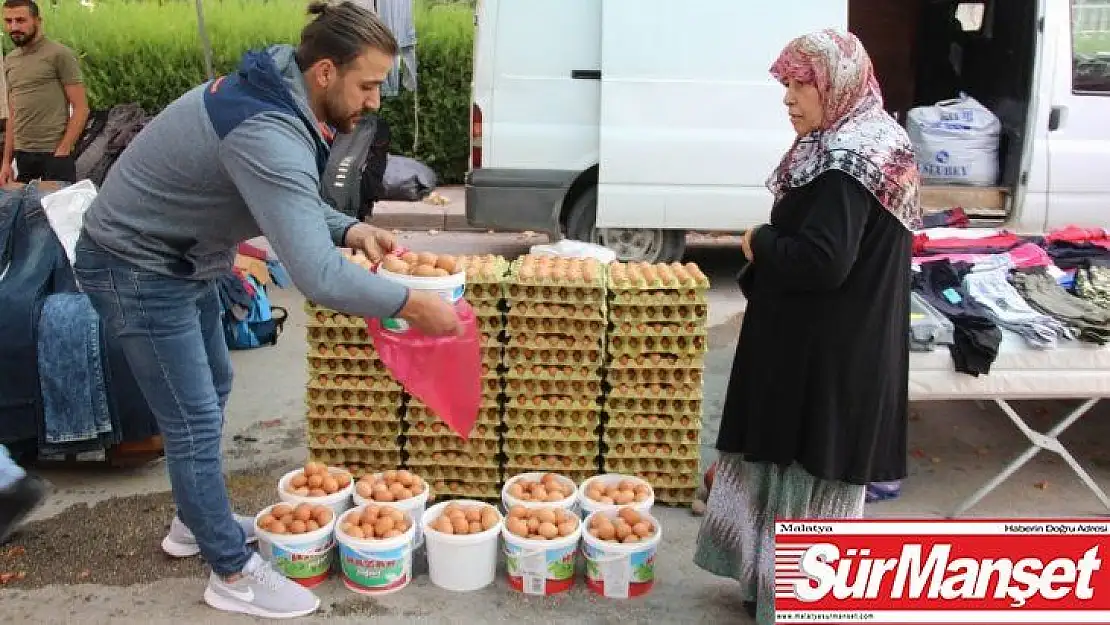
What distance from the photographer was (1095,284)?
4734mm

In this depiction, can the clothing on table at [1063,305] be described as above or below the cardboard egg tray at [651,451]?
above

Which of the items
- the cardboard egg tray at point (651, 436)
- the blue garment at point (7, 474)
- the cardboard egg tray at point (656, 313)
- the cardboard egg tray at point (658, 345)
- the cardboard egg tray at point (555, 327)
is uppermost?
the cardboard egg tray at point (656, 313)

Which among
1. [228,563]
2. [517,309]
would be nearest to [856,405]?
[517,309]

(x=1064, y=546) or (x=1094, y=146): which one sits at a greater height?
(x=1094, y=146)

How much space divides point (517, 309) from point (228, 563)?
1460 millimetres

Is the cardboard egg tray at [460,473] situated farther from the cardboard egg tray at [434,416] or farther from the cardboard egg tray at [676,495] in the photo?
the cardboard egg tray at [676,495]

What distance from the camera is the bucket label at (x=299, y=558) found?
141 inches

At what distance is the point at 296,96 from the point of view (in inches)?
109

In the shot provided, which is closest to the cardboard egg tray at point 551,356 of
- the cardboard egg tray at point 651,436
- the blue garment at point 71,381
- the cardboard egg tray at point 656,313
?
the cardboard egg tray at point 656,313

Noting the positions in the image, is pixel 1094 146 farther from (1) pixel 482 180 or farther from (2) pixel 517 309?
(2) pixel 517 309

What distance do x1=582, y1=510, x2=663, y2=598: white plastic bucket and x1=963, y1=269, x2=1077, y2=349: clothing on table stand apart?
1792mm

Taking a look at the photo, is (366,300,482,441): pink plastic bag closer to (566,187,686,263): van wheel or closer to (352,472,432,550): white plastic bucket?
(352,472,432,550): white plastic bucket

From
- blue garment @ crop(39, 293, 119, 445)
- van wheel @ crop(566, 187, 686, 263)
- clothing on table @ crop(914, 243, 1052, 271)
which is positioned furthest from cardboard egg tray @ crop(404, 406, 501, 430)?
van wheel @ crop(566, 187, 686, 263)

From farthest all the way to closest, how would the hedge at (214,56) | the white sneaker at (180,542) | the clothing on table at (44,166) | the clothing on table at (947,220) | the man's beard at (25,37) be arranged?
the hedge at (214,56)
the clothing on table at (44,166)
the man's beard at (25,37)
the clothing on table at (947,220)
the white sneaker at (180,542)
